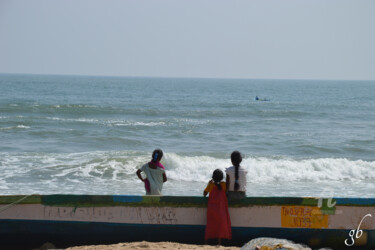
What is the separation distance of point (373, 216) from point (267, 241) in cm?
162

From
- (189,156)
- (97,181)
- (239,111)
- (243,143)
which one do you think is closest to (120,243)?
(97,181)

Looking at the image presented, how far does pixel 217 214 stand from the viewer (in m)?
6.69

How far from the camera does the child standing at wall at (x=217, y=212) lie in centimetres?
666

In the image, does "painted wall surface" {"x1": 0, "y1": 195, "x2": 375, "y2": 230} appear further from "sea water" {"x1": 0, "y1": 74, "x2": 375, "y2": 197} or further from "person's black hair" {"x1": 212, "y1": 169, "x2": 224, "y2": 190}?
"sea water" {"x1": 0, "y1": 74, "x2": 375, "y2": 197}

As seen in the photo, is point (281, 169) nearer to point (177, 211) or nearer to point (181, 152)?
point (181, 152)

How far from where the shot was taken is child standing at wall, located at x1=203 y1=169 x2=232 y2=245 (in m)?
6.66

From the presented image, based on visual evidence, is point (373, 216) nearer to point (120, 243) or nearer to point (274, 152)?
point (120, 243)

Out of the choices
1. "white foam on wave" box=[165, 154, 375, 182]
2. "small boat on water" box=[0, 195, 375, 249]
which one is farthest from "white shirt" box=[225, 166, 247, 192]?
"white foam on wave" box=[165, 154, 375, 182]

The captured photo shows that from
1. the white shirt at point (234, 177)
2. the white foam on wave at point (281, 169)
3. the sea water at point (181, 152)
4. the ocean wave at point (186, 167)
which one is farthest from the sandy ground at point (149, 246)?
the white foam on wave at point (281, 169)

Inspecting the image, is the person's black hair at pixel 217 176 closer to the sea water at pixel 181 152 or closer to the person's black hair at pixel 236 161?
the person's black hair at pixel 236 161

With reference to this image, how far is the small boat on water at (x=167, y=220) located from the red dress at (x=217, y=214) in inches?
6.7

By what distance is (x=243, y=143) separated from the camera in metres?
21.8

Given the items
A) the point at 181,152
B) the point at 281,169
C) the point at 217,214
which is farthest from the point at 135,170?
the point at 217,214

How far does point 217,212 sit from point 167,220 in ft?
2.39
